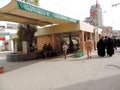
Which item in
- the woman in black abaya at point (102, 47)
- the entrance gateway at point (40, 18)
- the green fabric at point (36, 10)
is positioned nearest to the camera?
the green fabric at point (36, 10)

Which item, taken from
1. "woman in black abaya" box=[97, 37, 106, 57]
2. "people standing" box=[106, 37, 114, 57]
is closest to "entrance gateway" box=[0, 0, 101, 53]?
"woman in black abaya" box=[97, 37, 106, 57]

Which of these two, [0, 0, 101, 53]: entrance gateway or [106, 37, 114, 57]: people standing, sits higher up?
[0, 0, 101, 53]: entrance gateway

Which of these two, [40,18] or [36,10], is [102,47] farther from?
[36,10]

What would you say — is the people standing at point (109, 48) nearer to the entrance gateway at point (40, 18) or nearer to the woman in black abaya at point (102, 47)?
the woman in black abaya at point (102, 47)

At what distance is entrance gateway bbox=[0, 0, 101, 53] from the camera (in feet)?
41.4

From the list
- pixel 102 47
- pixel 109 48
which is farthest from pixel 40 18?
pixel 109 48

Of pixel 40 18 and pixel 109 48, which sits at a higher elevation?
pixel 40 18

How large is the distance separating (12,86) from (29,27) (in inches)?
686

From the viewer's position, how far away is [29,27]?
84.7 feet

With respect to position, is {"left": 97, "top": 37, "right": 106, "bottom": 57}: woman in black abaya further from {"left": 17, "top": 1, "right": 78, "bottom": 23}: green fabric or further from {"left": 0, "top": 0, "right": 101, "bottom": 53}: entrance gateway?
{"left": 17, "top": 1, "right": 78, "bottom": 23}: green fabric

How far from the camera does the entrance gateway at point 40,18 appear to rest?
41.4 ft

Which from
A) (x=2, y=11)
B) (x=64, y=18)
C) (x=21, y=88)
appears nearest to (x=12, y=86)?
(x=21, y=88)

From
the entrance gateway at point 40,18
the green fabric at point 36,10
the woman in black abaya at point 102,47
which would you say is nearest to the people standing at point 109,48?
the woman in black abaya at point 102,47

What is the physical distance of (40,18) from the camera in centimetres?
1792
